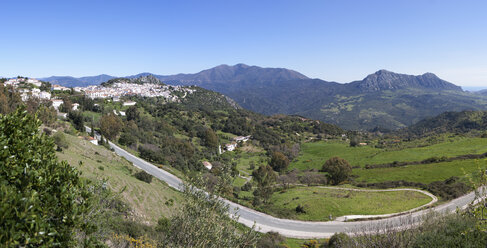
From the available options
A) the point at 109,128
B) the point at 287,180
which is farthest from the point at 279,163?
the point at 109,128

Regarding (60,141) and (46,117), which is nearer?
(60,141)

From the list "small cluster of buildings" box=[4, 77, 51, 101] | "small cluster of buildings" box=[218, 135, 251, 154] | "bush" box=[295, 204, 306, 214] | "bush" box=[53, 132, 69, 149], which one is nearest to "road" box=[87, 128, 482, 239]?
"bush" box=[295, 204, 306, 214]

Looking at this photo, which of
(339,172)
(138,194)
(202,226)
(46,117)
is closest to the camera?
(202,226)

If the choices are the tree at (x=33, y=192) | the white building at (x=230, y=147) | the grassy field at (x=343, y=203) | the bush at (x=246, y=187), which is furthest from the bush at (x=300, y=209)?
the white building at (x=230, y=147)

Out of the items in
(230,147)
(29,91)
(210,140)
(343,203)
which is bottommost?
(230,147)

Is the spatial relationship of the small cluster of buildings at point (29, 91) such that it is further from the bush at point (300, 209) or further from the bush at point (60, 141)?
the bush at point (300, 209)

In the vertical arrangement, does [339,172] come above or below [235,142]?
above

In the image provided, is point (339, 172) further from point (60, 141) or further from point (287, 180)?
point (60, 141)
